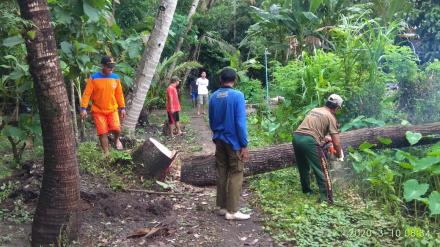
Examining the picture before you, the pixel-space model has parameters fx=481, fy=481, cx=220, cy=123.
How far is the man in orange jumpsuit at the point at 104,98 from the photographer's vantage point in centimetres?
739

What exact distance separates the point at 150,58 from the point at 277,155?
378cm

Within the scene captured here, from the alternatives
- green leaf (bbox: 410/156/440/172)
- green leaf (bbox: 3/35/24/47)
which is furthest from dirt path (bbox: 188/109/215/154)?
green leaf (bbox: 3/35/24/47)

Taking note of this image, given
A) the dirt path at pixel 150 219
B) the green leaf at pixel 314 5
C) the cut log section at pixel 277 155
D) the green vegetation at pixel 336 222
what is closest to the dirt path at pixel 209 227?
the dirt path at pixel 150 219

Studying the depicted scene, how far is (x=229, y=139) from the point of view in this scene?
550 cm

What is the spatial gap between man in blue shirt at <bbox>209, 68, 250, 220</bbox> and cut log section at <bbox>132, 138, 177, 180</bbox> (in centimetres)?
123

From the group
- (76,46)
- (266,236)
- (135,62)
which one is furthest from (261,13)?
(266,236)

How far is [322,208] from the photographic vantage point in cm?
596

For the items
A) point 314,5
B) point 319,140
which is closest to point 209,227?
point 319,140

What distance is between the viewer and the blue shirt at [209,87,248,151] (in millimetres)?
5453

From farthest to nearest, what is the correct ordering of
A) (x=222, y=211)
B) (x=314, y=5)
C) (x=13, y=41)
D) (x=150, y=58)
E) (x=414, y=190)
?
(x=314, y=5)
(x=150, y=58)
(x=414, y=190)
(x=222, y=211)
(x=13, y=41)

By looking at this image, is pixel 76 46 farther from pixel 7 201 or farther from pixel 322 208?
pixel 322 208

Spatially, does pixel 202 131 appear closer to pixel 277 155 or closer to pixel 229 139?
pixel 277 155

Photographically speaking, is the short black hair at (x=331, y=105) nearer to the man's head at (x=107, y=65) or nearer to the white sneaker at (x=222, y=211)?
the white sneaker at (x=222, y=211)

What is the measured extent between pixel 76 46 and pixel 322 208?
3737 mm
